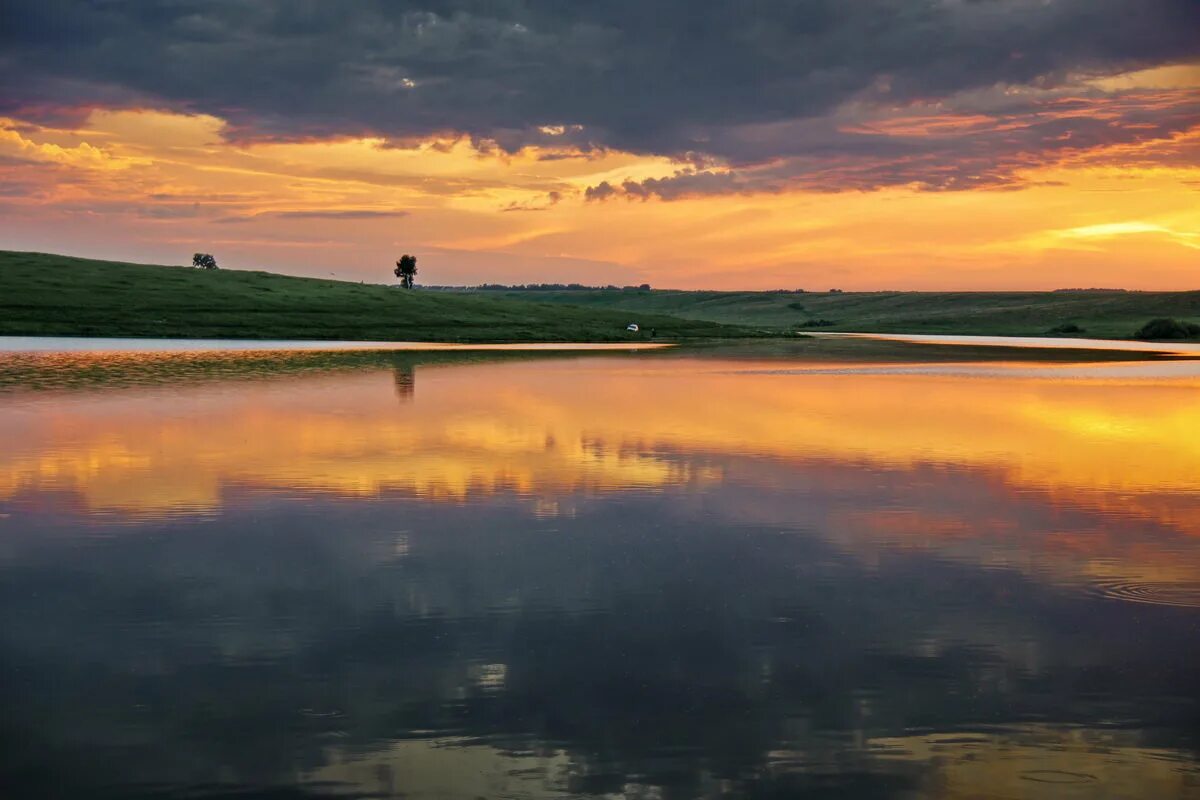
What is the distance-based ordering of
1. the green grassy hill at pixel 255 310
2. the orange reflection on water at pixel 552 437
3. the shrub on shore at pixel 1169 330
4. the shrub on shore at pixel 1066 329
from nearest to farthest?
1. the orange reflection on water at pixel 552 437
2. the green grassy hill at pixel 255 310
3. the shrub on shore at pixel 1169 330
4. the shrub on shore at pixel 1066 329

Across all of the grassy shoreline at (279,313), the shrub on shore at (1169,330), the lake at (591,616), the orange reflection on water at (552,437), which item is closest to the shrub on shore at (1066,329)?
the grassy shoreline at (279,313)

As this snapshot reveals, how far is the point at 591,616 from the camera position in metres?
15.0

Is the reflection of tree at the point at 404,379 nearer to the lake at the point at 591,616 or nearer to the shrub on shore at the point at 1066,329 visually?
the lake at the point at 591,616

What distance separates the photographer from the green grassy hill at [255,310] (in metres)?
121

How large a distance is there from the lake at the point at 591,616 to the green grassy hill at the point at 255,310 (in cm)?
9109

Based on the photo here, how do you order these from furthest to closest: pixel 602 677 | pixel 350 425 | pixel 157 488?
pixel 350 425 < pixel 157 488 < pixel 602 677

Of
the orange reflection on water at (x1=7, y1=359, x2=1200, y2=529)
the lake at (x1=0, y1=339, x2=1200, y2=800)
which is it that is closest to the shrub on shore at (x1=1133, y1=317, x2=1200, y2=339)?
the orange reflection on water at (x1=7, y1=359, x2=1200, y2=529)

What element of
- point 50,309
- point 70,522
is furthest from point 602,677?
point 50,309

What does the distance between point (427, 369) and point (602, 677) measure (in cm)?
5777

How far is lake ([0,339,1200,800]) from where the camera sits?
10.6 m

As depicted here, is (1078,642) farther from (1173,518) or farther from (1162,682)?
(1173,518)

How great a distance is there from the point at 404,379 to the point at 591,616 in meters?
45.8

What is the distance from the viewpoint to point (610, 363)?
81.9 metres

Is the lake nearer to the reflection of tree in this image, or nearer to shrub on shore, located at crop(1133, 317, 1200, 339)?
the reflection of tree
